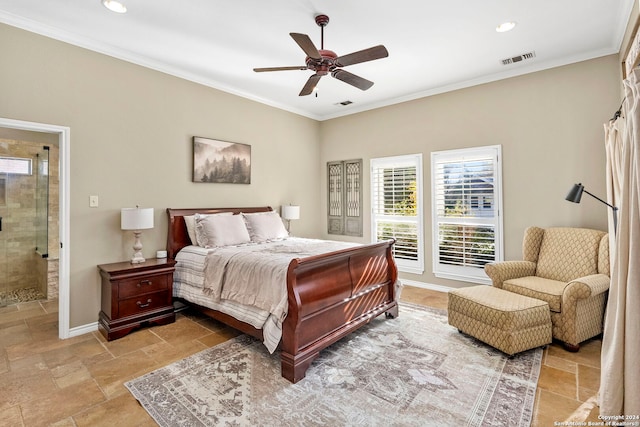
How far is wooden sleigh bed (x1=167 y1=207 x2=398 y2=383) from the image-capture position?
2422mm

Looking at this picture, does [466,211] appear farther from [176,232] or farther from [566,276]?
[176,232]

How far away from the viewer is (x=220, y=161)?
15.1ft

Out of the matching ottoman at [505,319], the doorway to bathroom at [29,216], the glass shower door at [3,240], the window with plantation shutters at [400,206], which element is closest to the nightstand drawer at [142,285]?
the doorway to bathroom at [29,216]

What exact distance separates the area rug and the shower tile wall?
3.57 metres

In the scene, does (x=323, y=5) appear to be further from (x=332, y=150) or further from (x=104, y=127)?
(x=332, y=150)

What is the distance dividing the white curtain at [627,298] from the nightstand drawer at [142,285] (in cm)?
384

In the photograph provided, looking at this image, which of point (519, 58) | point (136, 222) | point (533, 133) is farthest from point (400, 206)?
point (136, 222)

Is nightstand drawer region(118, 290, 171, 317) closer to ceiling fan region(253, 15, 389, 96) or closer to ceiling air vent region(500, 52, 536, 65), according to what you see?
ceiling fan region(253, 15, 389, 96)

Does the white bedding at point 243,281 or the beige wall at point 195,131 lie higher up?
the beige wall at point 195,131

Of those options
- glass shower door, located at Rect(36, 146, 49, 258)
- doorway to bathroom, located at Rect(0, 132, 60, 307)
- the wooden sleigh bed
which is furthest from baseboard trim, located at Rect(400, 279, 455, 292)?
glass shower door, located at Rect(36, 146, 49, 258)

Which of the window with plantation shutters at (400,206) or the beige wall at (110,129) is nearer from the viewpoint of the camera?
the beige wall at (110,129)

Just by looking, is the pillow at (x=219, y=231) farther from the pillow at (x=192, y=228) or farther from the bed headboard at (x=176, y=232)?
the bed headboard at (x=176, y=232)

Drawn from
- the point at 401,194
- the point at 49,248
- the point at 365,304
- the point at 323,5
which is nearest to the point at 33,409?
the point at 365,304

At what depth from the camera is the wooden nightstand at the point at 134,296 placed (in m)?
3.18
